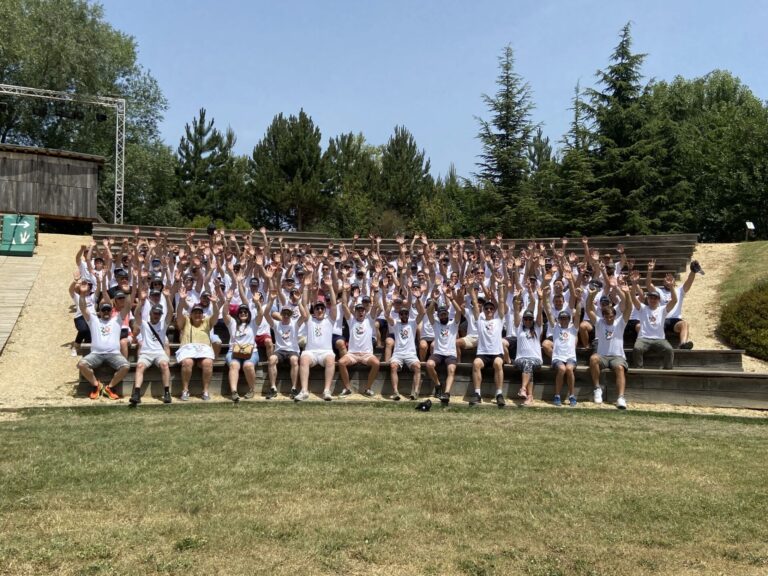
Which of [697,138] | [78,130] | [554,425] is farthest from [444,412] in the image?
[78,130]

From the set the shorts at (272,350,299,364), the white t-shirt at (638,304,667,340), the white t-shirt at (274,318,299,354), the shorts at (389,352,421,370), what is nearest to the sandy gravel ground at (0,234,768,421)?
the white t-shirt at (638,304,667,340)

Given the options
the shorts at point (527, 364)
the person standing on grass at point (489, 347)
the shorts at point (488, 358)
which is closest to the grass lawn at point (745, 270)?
the shorts at point (527, 364)

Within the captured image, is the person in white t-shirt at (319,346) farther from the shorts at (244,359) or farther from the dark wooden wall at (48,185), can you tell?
the dark wooden wall at (48,185)

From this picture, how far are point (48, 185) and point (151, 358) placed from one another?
22383 millimetres

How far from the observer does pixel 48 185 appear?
97.1 feet

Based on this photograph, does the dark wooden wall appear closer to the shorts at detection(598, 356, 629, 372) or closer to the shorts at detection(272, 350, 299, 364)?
the shorts at detection(272, 350, 299, 364)

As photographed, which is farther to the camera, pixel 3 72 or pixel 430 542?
pixel 3 72

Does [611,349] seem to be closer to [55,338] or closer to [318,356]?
[318,356]

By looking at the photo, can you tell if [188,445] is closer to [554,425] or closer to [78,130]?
[554,425]

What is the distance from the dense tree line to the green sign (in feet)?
49.4

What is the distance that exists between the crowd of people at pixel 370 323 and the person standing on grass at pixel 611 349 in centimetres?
2

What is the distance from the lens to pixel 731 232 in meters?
32.9

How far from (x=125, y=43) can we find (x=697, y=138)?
4003 centimetres

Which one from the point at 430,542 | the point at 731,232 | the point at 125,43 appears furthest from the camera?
the point at 125,43
